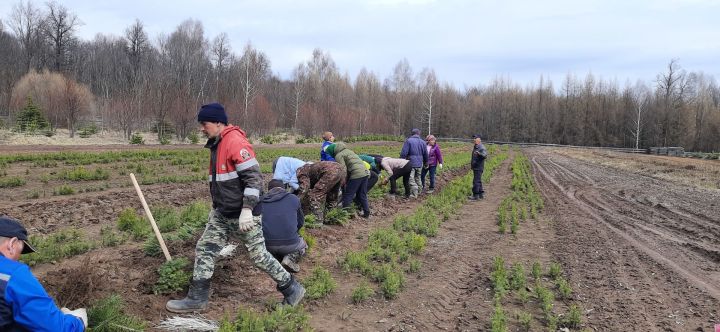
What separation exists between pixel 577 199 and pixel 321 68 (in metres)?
66.3

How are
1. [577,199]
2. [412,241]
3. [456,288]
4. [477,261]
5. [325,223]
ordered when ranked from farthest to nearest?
[577,199]
[325,223]
[412,241]
[477,261]
[456,288]

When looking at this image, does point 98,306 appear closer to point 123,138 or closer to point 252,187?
point 252,187

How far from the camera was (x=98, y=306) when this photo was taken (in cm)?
414

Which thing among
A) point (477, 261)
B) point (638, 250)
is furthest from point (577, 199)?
point (477, 261)

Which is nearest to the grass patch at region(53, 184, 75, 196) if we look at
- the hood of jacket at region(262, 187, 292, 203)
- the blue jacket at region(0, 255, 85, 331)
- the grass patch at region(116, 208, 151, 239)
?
the grass patch at region(116, 208, 151, 239)

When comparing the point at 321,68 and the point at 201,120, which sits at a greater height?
the point at 321,68

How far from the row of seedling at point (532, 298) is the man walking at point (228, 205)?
2304 mm

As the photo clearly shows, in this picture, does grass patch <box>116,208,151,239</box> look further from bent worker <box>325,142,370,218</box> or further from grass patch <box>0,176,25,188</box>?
grass patch <box>0,176,25,188</box>

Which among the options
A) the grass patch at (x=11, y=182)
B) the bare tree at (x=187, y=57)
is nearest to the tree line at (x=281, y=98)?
the bare tree at (x=187, y=57)

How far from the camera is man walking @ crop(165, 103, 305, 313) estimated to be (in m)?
4.33

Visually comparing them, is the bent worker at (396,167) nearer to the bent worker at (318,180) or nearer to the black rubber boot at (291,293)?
the bent worker at (318,180)

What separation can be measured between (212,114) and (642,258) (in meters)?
7.07

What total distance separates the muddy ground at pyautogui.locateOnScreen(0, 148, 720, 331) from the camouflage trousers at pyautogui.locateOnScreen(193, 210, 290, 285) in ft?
1.67

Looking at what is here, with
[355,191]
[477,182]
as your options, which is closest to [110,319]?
[355,191]
